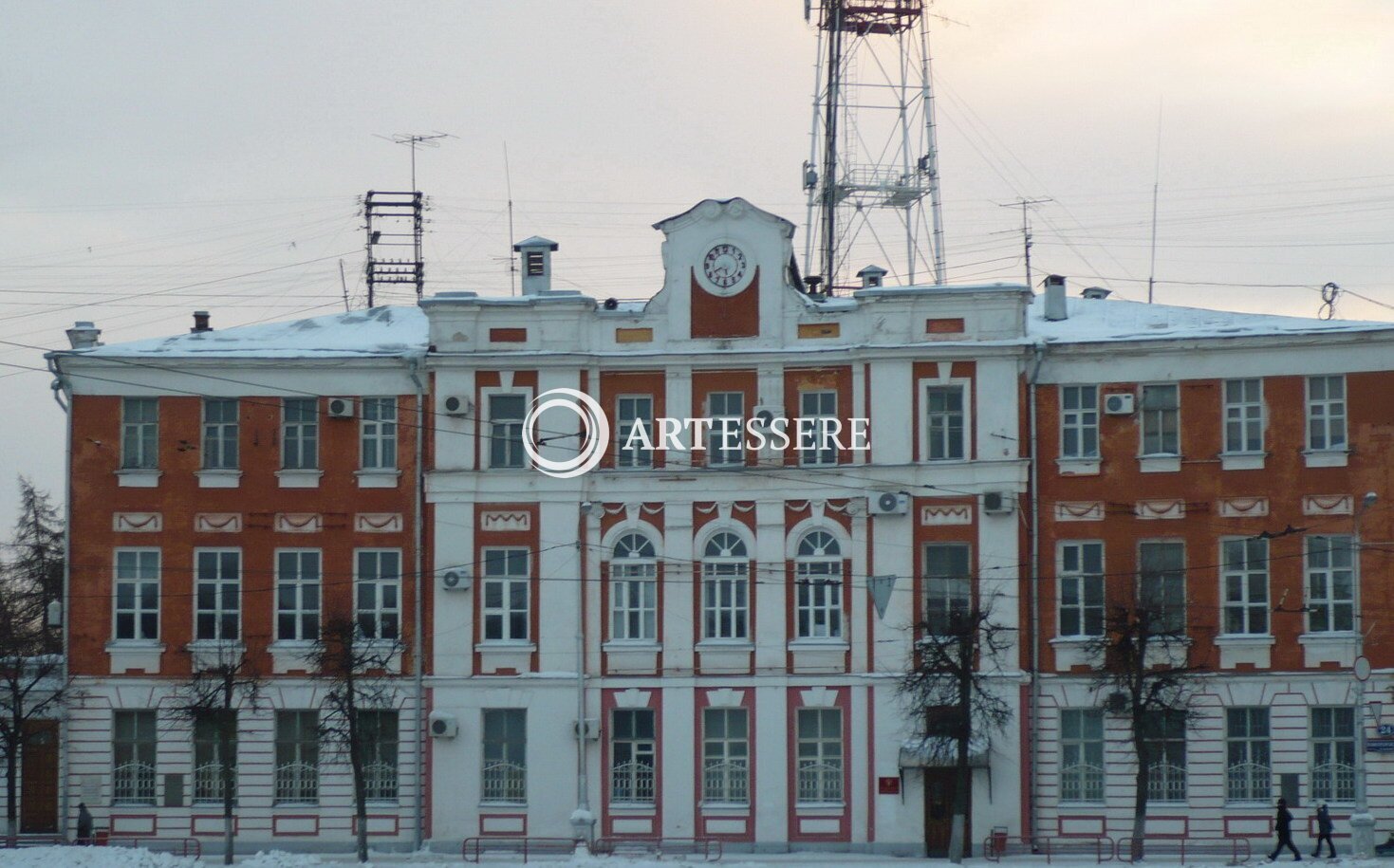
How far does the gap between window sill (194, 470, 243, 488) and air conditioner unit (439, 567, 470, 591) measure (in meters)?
5.27

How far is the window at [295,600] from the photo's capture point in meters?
46.2

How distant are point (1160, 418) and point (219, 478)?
21.2 m

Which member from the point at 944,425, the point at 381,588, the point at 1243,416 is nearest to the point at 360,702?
the point at 381,588

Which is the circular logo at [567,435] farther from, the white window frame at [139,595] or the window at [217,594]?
the white window frame at [139,595]

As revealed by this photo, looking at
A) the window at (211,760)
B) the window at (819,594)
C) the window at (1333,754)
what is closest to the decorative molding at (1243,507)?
the window at (1333,754)

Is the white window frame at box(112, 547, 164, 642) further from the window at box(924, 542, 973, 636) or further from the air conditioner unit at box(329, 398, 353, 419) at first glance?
the window at box(924, 542, 973, 636)

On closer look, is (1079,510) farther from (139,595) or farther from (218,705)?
(139,595)

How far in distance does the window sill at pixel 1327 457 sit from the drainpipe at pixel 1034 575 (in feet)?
19.1

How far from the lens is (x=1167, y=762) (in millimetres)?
44250

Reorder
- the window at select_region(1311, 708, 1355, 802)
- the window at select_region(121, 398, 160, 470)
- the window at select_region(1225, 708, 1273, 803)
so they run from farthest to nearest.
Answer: the window at select_region(121, 398, 160, 470)
the window at select_region(1225, 708, 1273, 803)
the window at select_region(1311, 708, 1355, 802)

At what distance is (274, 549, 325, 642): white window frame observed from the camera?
46.2 m

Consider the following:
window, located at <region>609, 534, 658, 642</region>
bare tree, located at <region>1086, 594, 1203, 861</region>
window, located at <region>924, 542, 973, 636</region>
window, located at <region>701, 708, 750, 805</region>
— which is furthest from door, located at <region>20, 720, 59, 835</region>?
bare tree, located at <region>1086, 594, 1203, 861</region>

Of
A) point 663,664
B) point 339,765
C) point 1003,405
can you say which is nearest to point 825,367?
point 1003,405

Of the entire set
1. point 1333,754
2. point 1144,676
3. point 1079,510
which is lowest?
point 1333,754
